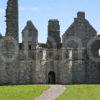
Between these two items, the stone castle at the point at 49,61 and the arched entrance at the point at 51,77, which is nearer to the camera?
the stone castle at the point at 49,61

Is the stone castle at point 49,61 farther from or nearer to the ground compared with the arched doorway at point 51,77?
farther from the ground

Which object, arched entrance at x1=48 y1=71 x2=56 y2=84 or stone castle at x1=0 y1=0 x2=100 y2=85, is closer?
stone castle at x1=0 y1=0 x2=100 y2=85

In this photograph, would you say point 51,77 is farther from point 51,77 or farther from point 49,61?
point 49,61

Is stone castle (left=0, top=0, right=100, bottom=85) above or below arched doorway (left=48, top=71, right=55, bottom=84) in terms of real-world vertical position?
above

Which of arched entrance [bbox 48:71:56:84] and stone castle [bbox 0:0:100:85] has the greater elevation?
stone castle [bbox 0:0:100:85]

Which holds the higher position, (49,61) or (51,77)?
(49,61)

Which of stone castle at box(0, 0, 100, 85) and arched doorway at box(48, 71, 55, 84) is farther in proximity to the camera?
arched doorway at box(48, 71, 55, 84)

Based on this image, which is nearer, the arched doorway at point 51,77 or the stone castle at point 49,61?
the stone castle at point 49,61

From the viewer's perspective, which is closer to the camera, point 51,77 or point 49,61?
point 49,61

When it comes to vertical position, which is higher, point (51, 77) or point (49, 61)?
point (49, 61)

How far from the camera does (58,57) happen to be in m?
55.1

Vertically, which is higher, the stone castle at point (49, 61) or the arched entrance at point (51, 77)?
the stone castle at point (49, 61)

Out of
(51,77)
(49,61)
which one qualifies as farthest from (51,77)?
(49,61)

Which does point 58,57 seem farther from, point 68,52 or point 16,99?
point 16,99
